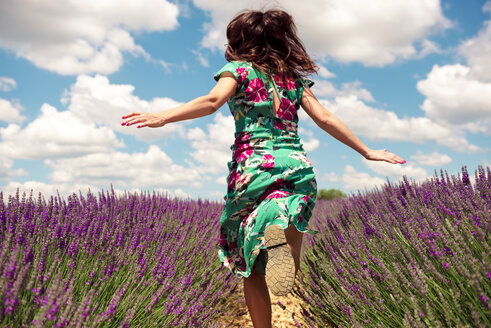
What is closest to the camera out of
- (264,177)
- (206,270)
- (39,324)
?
(39,324)

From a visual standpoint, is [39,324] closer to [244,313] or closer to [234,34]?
[234,34]

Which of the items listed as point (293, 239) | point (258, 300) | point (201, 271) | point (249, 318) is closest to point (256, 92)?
point (293, 239)

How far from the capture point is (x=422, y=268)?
6.72 feet

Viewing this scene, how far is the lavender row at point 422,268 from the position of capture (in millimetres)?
1611

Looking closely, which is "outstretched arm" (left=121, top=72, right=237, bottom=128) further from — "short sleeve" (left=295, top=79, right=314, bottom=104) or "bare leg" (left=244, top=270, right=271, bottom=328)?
"bare leg" (left=244, top=270, right=271, bottom=328)

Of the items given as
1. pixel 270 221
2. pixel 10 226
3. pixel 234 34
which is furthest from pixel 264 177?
pixel 10 226

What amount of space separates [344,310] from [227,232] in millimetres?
831

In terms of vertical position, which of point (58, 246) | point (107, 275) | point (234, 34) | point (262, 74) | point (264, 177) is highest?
point (234, 34)

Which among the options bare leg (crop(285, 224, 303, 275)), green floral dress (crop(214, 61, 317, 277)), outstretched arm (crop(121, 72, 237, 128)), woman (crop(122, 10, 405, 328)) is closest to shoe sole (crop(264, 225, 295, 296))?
woman (crop(122, 10, 405, 328))

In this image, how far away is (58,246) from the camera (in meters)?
2.42

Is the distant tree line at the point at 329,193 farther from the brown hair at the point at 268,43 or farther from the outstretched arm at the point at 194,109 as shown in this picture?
the outstretched arm at the point at 194,109

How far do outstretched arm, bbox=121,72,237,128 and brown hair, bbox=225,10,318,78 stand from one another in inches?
11.2

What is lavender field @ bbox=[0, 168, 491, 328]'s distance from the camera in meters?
1.58

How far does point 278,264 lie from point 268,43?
1437 mm
